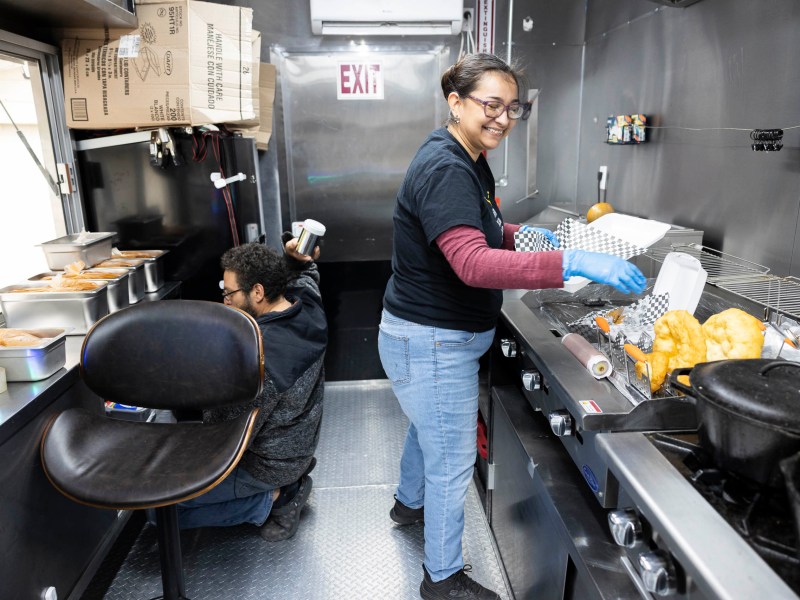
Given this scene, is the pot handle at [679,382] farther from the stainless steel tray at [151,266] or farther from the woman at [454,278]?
the stainless steel tray at [151,266]

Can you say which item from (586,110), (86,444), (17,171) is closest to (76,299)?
(86,444)

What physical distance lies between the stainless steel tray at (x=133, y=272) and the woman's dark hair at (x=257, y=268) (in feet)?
1.26

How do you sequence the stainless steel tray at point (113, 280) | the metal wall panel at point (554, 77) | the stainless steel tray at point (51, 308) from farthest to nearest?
1. the metal wall panel at point (554, 77)
2. the stainless steel tray at point (113, 280)
3. the stainless steel tray at point (51, 308)

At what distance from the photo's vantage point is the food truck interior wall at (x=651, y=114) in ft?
5.36

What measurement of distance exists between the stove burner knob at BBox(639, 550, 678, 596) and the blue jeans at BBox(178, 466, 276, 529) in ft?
4.46

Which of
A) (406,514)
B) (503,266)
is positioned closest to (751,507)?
(503,266)

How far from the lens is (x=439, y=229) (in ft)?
4.20

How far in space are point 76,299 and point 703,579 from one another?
1702mm

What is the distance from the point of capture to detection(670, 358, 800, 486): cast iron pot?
0.75 m

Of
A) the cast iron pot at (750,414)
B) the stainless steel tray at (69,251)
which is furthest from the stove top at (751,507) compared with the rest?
the stainless steel tray at (69,251)

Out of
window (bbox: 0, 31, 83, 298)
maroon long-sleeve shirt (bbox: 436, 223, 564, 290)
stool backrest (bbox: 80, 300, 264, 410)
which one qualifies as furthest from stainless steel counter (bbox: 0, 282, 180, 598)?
maroon long-sleeve shirt (bbox: 436, 223, 564, 290)

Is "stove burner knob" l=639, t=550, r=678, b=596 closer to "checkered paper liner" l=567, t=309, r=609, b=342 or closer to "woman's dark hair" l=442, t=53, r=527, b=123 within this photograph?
"checkered paper liner" l=567, t=309, r=609, b=342

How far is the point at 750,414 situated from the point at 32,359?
57.5 inches

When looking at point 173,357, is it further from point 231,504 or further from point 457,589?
point 457,589
